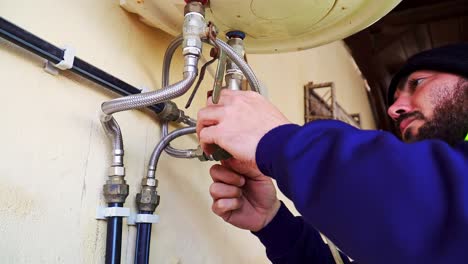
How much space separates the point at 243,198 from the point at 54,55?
1.09 ft

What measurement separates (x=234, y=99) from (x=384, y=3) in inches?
11.7

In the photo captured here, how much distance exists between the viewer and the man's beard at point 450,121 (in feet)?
2.16

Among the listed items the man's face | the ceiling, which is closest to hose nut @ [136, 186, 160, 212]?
the man's face

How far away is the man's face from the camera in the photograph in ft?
2.18

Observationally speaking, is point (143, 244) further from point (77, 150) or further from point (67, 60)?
point (67, 60)

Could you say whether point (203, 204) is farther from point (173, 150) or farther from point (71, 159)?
point (71, 159)

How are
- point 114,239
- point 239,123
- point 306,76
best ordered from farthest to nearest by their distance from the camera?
point 306,76 → point 114,239 → point 239,123

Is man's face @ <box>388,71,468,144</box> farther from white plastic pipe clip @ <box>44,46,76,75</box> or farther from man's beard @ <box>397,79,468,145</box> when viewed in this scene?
white plastic pipe clip @ <box>44,46,76,75</box>

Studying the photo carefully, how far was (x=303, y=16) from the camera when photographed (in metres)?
0.61

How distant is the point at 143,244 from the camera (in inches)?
24.1

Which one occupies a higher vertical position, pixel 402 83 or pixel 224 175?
pixel 402 83

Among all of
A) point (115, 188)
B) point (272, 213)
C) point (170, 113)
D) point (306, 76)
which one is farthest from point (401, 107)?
point (306, 76)

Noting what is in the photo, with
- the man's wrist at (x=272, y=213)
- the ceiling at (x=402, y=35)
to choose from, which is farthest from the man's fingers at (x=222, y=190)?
the ceiling at (x=402, y=35)

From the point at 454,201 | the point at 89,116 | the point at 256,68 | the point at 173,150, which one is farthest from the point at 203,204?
the point at 454,201
